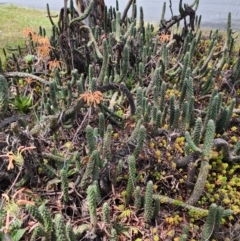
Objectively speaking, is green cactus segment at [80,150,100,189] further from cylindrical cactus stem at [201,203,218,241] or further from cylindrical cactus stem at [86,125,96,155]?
cylindrical cactus stem at [201,203,218,241]

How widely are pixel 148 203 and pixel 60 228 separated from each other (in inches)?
22.5

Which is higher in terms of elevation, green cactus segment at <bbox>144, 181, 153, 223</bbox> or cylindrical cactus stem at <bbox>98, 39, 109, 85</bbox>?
cylindrical cactus stem at <bbox>98, 39, 109, 85</bbox>

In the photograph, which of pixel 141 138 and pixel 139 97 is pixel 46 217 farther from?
pixel 139 97

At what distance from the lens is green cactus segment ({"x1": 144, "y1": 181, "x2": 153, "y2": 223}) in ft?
6.30

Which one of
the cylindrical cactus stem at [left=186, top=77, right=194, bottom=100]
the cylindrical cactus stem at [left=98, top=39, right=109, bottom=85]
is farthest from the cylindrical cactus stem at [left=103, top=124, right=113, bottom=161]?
the cylindrical cactus stem at [left=98, top=39, right=109, bottom=85]

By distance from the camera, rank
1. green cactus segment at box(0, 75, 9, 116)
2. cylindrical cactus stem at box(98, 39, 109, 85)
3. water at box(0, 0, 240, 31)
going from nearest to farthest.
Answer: green cactus segment at box(0, 75, 9, 116) → cylindrical cactus stem at box(98, 39, 109, 85) → water at box(0, 0, 240, 31)

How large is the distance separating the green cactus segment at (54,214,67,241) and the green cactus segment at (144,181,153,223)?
532mm

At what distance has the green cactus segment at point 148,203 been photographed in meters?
1.92

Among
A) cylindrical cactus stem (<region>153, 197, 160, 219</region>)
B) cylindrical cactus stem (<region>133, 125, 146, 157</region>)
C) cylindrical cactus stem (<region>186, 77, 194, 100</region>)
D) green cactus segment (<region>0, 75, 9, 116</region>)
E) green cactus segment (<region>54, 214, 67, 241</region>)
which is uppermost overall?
green cactus segment (<region>0, 75, 9, 116</region>)

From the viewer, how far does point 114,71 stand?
11.2 ft

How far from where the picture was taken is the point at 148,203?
1.97 metres

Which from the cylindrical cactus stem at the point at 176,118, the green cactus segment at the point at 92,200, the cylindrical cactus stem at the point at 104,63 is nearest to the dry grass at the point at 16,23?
the cylindrical cactus stem at the point at 104,63

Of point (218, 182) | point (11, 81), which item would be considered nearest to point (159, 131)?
point (218, 182)

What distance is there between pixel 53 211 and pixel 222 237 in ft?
3.43
